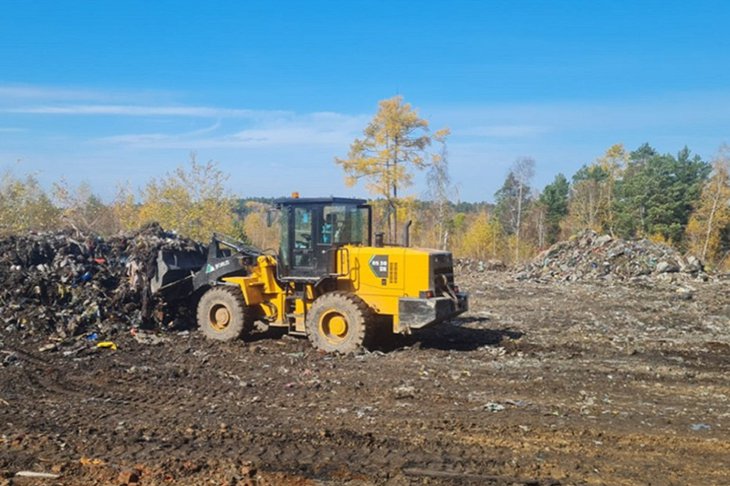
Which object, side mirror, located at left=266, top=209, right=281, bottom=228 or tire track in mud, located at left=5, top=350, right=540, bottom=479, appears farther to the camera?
side mirror, located at left=266, top=209, right=281, bottom=228

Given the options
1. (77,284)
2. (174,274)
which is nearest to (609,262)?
(174,274)

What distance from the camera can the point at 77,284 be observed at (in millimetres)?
10766

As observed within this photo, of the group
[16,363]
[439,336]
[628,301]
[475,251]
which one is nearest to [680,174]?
[475,251]

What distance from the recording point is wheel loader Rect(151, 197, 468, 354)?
9117mm

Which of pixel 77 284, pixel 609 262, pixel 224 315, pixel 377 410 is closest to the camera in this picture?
pixel 377 410

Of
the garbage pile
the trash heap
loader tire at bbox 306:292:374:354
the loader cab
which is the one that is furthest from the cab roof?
the trash heap

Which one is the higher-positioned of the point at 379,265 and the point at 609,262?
the point at 379,265

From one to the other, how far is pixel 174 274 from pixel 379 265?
13.1 ft

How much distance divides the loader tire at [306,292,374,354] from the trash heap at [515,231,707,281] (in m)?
14.1

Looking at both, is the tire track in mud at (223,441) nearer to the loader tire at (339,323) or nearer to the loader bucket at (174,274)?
the loader tire at (339,323)

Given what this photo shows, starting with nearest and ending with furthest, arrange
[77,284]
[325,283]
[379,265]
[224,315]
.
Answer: [379,265] < [325,283] < [224,315] < [77,284]

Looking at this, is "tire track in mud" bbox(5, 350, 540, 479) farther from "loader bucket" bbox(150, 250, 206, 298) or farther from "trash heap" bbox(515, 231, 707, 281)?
"trash heap" bbox(515, 231, 707, 281)

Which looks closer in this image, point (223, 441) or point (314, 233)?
point (223, 441)

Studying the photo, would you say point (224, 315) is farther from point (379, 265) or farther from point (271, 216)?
point (379, 265)
